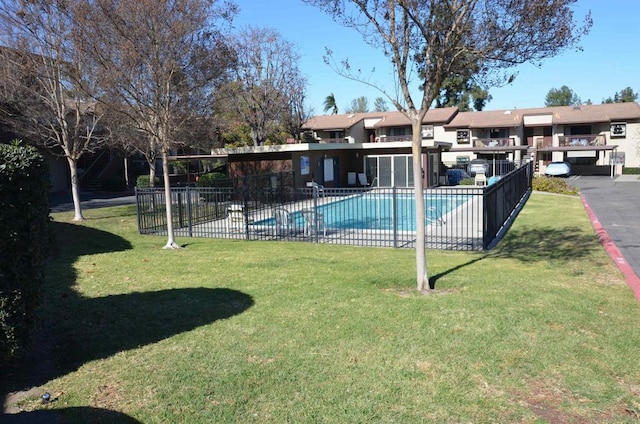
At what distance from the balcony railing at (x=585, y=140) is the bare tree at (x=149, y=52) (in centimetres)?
4496

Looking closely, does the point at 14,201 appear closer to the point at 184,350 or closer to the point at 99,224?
the point at 184,350

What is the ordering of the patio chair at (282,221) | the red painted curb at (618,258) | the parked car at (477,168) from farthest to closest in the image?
the parked car at (477,168)
the patio chair at (282,221)
the red painted curb at (618,258)

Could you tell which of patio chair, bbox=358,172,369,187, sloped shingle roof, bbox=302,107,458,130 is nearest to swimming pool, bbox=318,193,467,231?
patio chair, bbox=358,172,369,187

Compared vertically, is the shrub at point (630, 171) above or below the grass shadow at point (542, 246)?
above

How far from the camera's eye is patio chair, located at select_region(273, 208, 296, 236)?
1386cm

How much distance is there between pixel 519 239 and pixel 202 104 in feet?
35.8

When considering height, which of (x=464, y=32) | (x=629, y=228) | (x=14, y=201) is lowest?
(x=629, y=228)

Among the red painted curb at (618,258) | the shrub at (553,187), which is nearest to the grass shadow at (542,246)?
the red painted curb at (618,258)

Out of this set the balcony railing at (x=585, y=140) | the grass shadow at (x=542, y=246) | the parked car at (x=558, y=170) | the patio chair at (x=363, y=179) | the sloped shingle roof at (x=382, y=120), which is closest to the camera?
the grass shadow at (x=542, y=246)

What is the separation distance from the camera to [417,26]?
23.2 feet

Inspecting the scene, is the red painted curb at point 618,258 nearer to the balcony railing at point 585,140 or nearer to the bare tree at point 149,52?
the bare tree at point 149,52

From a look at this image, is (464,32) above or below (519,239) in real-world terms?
above

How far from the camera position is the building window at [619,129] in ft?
159

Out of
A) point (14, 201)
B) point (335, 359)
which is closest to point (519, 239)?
point (335, 359)
